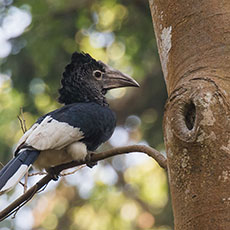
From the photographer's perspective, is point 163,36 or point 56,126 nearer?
point 163,36

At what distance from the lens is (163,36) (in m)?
1.85

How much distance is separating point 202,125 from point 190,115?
3.0 inches

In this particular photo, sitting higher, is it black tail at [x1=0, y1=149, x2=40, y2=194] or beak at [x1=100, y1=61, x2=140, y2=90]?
black tail at [x1=0, y1=149, x2=40, y2=194]

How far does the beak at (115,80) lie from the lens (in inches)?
124

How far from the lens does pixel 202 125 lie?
4.82 feet

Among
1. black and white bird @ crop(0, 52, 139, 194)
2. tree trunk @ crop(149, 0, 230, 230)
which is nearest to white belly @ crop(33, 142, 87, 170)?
black and white bird @ crop(0, 52, 139, 194)

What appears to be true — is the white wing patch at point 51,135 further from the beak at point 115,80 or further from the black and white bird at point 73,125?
the beak at point 115,80

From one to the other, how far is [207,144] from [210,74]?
0.75ft

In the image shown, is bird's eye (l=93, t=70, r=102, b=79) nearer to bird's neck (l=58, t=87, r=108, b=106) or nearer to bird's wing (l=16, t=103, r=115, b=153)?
bird's neck (l=58, t=87, r=108, b=106)

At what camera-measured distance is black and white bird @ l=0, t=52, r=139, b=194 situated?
2379mm

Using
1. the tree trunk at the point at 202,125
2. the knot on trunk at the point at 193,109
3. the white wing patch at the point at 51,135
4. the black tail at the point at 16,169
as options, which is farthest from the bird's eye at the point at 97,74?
the knot on trunk at the point at 193,109

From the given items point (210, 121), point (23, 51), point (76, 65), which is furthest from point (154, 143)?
point (210, 121)

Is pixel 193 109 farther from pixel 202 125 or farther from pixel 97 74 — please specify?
pixel 97 74

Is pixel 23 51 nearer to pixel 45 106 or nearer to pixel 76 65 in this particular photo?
pixel 45 106
